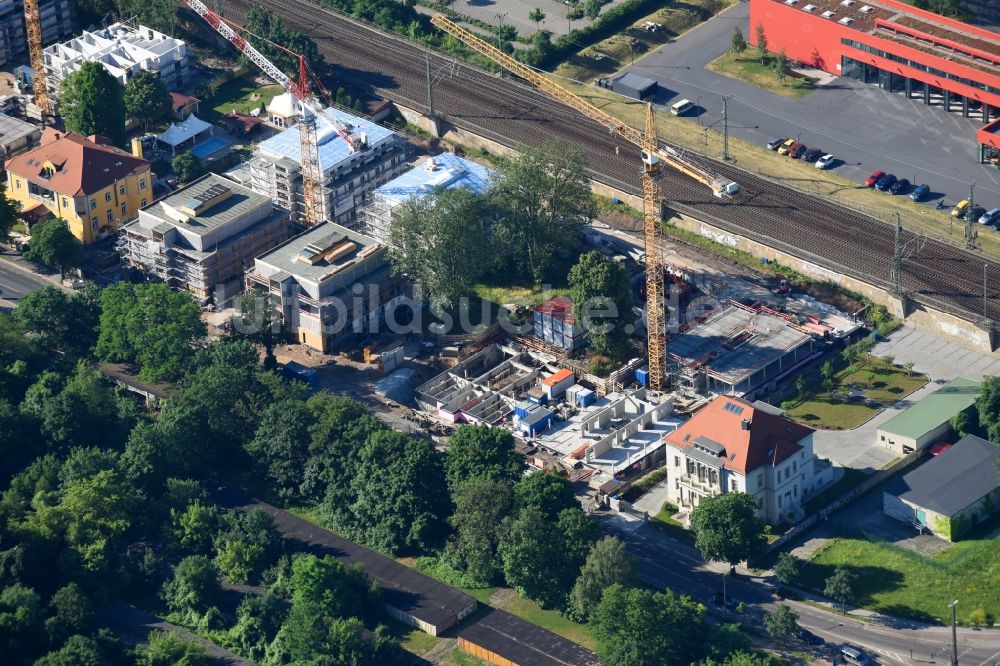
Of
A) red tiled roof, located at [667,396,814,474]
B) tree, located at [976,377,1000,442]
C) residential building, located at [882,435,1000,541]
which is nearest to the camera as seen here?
residential building, located at [882,435,1000,541]

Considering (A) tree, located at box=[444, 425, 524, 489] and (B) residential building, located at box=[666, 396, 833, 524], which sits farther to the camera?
(A) tree, located at box=[444, 425, 524, 489]

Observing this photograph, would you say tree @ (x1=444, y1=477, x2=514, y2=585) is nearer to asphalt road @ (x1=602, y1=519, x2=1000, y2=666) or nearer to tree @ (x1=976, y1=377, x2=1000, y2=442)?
asphalt road @ (x1=602, y1=519, x2=1000, y2=666)

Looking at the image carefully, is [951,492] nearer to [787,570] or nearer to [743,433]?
[787,570]

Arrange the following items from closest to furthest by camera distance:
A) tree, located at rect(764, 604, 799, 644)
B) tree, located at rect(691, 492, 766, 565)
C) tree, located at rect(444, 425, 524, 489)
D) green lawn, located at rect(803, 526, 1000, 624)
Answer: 1. tree, located at rect(764, 604, 799, 644)
2. green lawn, located at rect(803, 526, 1000, 624)
3. tree, located at rect(691, 492, 766, 565)
4. tree, located at rect(444, 425, 524, 489)

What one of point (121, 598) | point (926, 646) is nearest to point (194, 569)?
point (121, 598)

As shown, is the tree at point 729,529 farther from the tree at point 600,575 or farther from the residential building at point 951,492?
the residential building at point 951,492

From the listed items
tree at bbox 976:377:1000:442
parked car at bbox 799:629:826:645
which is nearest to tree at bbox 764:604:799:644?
parked car at bbox 799:629:826:645

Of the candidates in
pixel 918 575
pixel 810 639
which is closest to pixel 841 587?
pixel 810 639

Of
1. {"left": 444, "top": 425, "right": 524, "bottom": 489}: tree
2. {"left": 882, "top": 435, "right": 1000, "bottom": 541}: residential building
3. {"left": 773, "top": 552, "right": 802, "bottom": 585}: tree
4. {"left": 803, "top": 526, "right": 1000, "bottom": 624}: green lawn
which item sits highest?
{"left": 444, "top": 425, "right": 524, "bottom": 489}: tree
